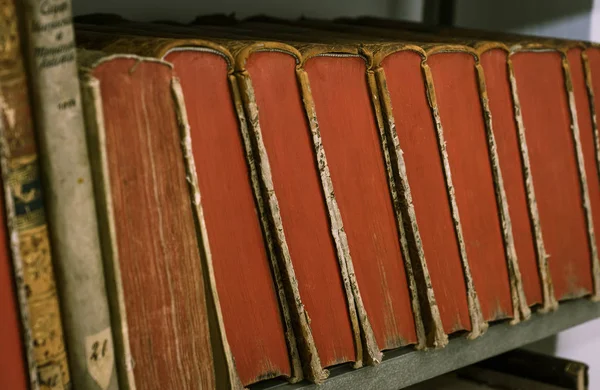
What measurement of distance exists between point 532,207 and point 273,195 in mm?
377

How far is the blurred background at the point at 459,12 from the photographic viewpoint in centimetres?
114

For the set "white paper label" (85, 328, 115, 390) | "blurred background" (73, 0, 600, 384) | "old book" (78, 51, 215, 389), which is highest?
"blurred background" (73, 0, 600, 384)

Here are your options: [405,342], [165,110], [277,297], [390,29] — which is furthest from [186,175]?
[390,29]

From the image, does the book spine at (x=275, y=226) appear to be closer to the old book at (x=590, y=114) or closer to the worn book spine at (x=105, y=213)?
the worn book spine at (x=105, y=213)

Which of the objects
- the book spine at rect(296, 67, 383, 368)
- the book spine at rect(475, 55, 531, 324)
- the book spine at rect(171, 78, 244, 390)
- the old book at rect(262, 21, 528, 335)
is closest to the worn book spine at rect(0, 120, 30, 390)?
the book spine at rect(171, 78, 244, 390)

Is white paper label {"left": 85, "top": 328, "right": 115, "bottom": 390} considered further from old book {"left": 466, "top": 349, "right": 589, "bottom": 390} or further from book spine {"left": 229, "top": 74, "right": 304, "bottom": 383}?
old book {"left": 466, "top": 349, "right": 589, "bottom": 390}

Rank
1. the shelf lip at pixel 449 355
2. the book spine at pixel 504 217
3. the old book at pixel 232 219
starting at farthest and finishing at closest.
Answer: the book spine at pixel 504 217 → the shelf lip at pixel 449 355 → the old book at pixel 232 219

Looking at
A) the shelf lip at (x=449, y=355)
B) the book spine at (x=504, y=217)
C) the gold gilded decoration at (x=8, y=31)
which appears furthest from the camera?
the book spine at (x=504, y=217)

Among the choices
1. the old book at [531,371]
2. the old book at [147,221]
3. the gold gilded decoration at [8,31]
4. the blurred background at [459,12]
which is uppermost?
the blurred background at [459,12]

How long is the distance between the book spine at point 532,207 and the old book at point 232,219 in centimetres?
36

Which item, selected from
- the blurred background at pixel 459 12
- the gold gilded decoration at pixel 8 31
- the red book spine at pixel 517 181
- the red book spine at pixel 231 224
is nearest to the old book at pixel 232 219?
the red book spine at pixel 231 224

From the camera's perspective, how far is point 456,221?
82cm

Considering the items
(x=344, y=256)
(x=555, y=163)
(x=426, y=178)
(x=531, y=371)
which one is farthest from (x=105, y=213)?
(x=531, y=371)

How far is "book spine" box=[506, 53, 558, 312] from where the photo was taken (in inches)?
34.9
